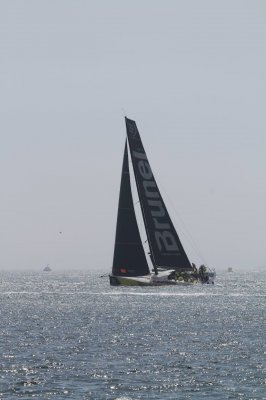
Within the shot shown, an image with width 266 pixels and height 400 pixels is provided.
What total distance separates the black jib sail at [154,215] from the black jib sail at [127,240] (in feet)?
22.5

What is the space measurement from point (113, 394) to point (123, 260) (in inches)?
3459

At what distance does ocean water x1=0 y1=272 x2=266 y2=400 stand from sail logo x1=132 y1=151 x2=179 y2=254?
1129 inches

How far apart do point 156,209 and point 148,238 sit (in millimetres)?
7081

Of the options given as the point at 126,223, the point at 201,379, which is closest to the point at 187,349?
the point at 201,379

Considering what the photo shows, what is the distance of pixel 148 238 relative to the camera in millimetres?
145125

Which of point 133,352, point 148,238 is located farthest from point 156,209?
point 133,352

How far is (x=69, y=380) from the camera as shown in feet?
178

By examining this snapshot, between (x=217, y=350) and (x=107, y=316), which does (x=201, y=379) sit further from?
(x=107, y=316)

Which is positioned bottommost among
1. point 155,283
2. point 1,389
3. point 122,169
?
point 1,389

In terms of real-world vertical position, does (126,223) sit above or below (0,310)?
above

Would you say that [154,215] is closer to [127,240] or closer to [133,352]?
[127,240]

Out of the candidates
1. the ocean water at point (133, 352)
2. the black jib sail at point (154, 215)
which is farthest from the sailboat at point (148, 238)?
the ocean water at point (133, 352)

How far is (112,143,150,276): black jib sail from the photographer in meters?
137

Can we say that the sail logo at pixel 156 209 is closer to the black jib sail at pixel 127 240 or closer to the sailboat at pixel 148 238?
the sailboat at pixel 148 238
